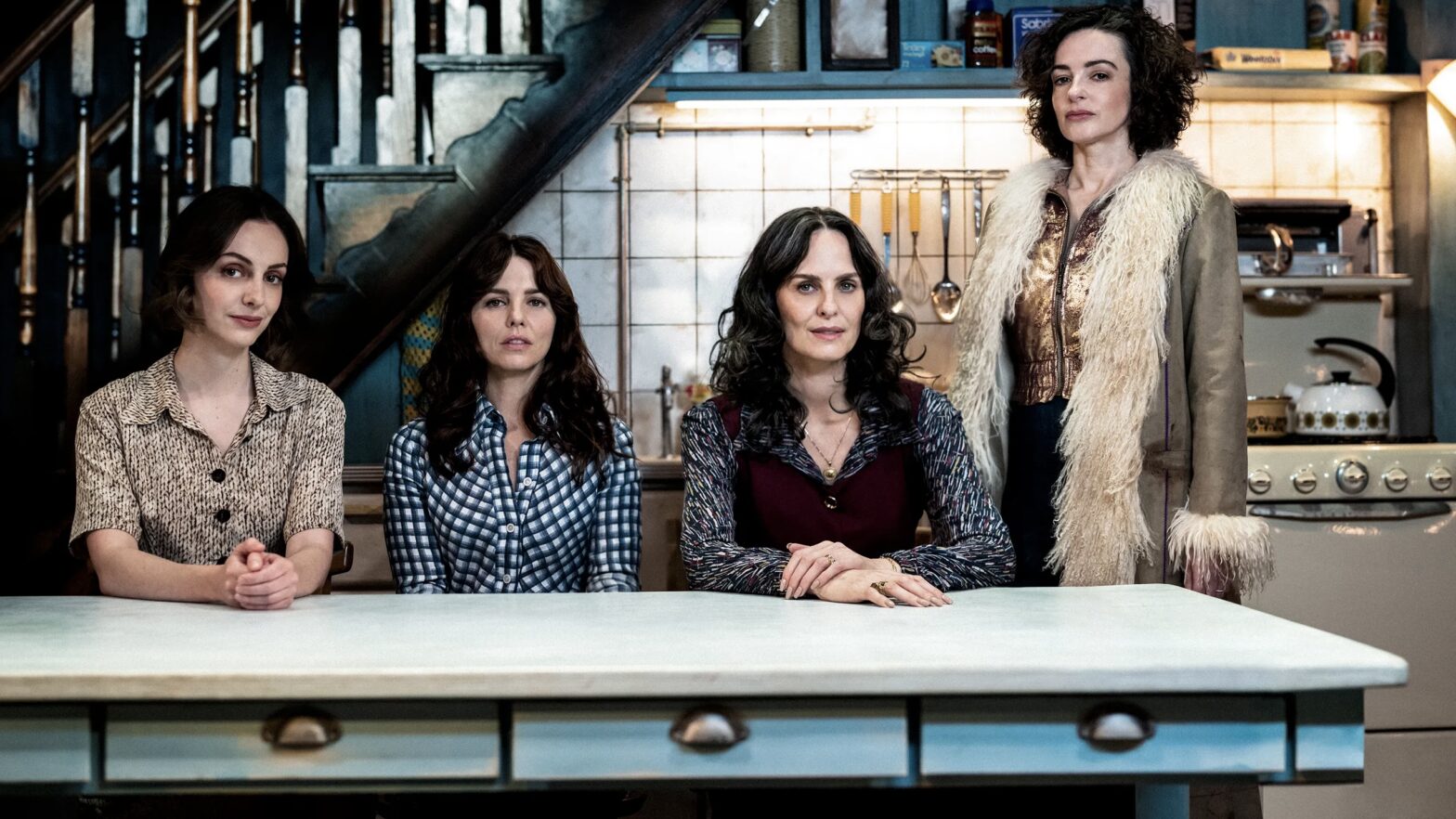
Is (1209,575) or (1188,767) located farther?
(1209,575)

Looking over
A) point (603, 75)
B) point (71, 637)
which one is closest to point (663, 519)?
point (603, 75)

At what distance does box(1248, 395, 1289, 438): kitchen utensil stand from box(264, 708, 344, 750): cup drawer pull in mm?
2510

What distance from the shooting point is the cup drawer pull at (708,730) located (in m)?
1.08

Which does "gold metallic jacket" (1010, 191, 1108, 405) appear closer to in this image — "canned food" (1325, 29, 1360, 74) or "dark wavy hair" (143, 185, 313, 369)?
"dark wavy hair" (143, 185, 313, 369)

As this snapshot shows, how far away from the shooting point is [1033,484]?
2.09 metres

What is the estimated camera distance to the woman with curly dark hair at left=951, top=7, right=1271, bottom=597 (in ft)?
6.41

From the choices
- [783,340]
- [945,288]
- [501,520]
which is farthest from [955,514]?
[945,288]

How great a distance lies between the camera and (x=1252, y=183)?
3545 millimetres

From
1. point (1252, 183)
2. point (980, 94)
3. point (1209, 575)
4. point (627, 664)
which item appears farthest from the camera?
point (1252, 183)

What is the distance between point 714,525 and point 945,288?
1.87 m

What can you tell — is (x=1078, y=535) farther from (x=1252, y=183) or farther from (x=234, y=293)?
(x=1252, y=183)

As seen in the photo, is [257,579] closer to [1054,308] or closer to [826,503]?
[826,503]

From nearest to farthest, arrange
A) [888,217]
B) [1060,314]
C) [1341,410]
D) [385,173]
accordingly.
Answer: [1060,314], [385,173], [1341,410], [888,217]

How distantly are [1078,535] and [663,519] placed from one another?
1.05m
